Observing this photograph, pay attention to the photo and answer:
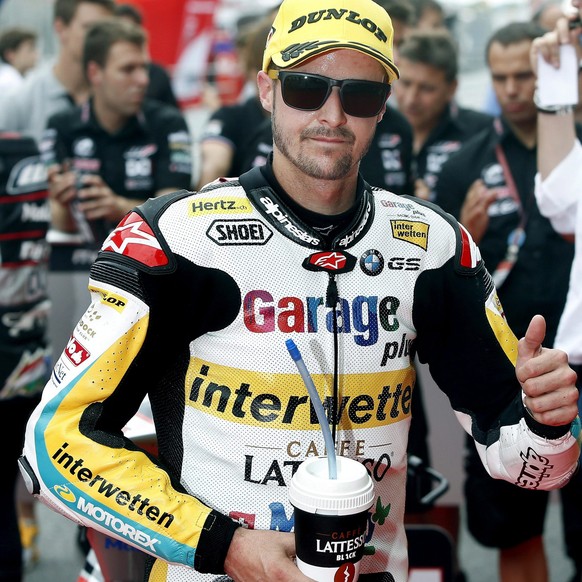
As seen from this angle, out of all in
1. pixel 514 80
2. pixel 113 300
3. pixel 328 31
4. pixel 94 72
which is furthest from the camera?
pixel 94 72

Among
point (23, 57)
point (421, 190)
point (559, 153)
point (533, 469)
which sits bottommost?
point (23, 57)

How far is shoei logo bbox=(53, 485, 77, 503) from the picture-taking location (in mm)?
1983

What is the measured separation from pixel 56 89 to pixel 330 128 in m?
4.55

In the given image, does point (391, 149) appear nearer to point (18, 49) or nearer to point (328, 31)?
point (328, 31)

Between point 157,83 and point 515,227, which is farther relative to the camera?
point 157,83

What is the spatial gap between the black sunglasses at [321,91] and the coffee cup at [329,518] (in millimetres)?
771

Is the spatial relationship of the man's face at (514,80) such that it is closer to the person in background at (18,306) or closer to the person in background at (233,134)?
the person in background at (233,134)

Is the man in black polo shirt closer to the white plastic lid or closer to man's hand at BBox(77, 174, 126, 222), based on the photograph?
man's hand at BBox(77, 174, 126, 222)

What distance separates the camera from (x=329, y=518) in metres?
1.72

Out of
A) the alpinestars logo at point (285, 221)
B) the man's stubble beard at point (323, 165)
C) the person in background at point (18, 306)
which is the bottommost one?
the person in background at point (18, 306)

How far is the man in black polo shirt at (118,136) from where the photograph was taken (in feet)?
17.5

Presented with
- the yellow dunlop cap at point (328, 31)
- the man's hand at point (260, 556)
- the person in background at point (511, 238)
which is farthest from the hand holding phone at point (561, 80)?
the man's hand at point (260, 556)

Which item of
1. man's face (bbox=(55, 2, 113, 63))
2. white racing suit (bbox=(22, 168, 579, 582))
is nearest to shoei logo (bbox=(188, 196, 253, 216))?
white racing suit (bbox=(22, 168, 579, 582))

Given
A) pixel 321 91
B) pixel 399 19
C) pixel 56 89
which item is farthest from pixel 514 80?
pixel 56 89
